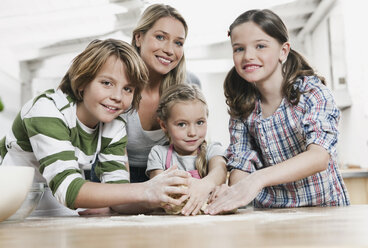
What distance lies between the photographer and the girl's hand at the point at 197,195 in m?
0.91

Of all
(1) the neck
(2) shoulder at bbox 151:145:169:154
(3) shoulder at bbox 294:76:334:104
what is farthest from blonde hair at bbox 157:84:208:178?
(3) shoulder at bbox 294:76:334:104

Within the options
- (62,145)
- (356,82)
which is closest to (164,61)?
(62,145)

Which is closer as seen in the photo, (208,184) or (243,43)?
(208,184)

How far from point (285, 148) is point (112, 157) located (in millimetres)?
566

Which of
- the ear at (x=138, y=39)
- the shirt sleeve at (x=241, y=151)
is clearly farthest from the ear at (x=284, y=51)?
the ear at (x=138, y=39)

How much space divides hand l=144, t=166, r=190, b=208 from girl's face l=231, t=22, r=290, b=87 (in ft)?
1.53

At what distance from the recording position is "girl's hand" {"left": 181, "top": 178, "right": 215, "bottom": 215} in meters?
0.91

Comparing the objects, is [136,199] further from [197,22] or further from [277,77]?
[197,22]

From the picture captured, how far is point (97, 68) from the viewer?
43.2 inches

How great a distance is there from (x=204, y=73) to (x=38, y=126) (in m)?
4.97

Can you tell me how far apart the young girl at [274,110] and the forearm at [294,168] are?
92 millimetres

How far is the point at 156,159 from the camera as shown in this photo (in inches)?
54.5

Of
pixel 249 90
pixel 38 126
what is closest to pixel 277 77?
pixel 249 90

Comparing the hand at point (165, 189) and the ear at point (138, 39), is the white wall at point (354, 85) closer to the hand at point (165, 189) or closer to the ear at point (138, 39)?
the ear at point (138, 39)
